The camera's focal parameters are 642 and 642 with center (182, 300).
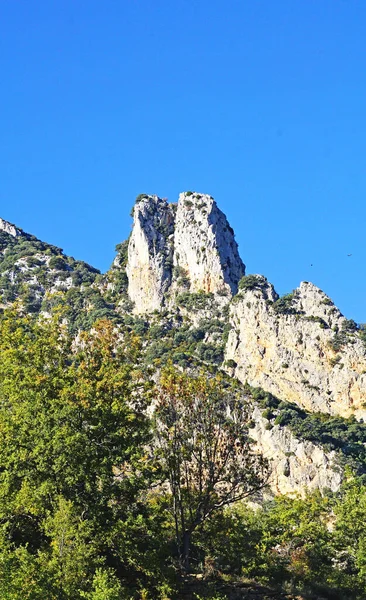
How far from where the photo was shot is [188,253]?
145 m

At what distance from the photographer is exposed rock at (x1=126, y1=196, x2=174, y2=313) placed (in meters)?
146

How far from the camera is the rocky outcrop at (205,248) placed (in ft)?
461

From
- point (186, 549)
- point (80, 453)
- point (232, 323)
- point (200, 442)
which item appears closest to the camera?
point (80, 453)

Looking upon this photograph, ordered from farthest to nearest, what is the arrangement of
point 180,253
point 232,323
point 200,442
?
point 180,253 < point 232,323 < point 200,442

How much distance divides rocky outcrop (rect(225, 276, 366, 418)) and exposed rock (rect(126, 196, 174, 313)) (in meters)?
23.2

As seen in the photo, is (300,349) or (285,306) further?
(285,306)

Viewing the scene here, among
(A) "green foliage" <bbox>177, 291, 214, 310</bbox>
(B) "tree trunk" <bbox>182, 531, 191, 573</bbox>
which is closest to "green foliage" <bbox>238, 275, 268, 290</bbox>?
(A) "green foliage" <bbox>177, 291, 214, 310</bbox>

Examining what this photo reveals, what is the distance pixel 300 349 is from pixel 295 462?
2631cm

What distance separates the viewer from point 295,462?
99.6 meters

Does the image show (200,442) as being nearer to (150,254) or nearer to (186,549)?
(186,549)

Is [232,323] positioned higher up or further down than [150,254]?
further down

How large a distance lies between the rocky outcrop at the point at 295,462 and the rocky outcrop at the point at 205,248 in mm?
42188

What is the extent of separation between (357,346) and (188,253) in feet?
153

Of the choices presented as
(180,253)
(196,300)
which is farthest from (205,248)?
(196,300)
